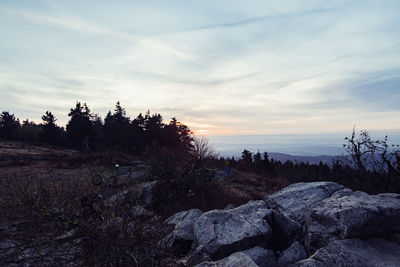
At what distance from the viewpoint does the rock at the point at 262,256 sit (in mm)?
5137

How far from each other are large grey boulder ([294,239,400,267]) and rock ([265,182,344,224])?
7.09 ft

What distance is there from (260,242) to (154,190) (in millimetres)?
7605

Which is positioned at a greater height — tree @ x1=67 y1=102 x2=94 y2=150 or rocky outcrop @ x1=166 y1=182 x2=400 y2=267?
tree @ x1=67 y1=102 x2=94 y2=150

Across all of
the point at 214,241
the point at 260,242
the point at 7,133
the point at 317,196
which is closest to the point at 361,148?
the point at 317,196

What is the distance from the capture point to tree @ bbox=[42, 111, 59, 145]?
50.1 meters

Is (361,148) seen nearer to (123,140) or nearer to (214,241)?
(214,241)

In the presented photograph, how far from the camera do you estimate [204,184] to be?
41.7 ft

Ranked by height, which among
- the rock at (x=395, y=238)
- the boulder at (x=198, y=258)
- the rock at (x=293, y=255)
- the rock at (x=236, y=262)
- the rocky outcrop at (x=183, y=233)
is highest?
the rock at (x=395, y=238)

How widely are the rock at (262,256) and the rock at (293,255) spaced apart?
19 cm

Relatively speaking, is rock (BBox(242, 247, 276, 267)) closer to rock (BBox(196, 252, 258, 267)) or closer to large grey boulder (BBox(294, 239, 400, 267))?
rock (BBox(196, 252, 258, 267))

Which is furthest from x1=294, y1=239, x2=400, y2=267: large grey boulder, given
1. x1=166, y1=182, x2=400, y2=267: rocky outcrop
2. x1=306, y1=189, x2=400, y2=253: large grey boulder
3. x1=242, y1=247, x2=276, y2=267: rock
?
x1=242, y1=247, x2=276, y2=267: rock

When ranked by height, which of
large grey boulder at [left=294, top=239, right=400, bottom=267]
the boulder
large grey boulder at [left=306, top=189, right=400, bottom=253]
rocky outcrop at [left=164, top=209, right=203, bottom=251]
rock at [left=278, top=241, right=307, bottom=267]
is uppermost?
large grey boulder at [left=306, top=189, right=400, bottom=253]

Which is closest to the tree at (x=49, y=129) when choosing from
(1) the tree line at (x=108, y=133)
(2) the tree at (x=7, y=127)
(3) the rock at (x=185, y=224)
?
(1) the tree line at (x=108, y=133)

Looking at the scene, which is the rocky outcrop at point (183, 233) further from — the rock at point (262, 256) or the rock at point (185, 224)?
the rock at point (262, 256)
